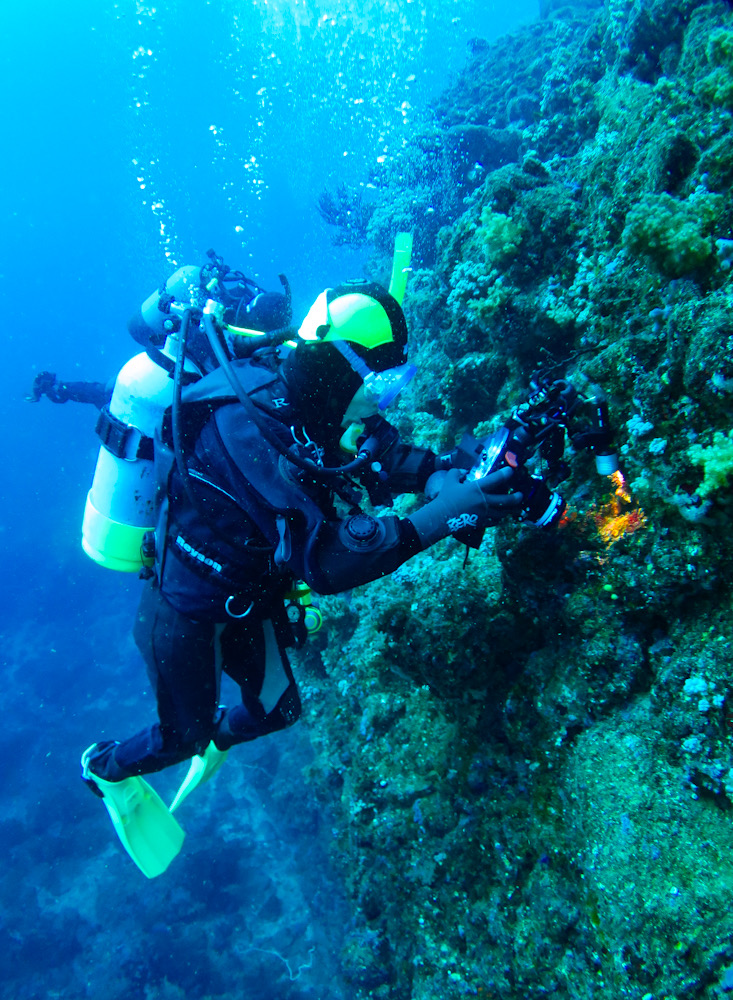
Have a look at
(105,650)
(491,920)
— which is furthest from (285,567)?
(105,650)

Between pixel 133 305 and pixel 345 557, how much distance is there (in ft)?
189

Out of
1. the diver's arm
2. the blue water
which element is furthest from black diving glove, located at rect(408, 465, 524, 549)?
the diver's arm

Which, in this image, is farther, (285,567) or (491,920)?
(491,920)

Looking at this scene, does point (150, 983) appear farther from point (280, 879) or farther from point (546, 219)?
point (546, 219)

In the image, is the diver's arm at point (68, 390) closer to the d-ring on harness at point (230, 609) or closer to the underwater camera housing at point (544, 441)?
the d-ring on harness at point (230, 609)

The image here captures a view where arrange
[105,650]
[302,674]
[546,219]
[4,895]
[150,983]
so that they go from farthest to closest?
[105,650]
[4,895]
[150,983]
[302,674]
[546,219]

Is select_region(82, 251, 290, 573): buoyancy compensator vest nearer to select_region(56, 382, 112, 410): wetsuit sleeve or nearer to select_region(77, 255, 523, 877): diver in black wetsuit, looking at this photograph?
select_region(77, 255, 523, 877): diver in black wetsuit

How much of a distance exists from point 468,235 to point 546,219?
164 cm

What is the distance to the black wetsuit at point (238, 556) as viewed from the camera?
7.50 feet

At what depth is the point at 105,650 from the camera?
54.0 ft

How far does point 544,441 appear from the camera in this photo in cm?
246

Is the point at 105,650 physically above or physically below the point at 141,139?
below

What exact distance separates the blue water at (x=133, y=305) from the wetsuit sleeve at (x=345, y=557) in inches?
250

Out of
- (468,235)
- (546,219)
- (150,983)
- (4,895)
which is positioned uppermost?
(468,235)
